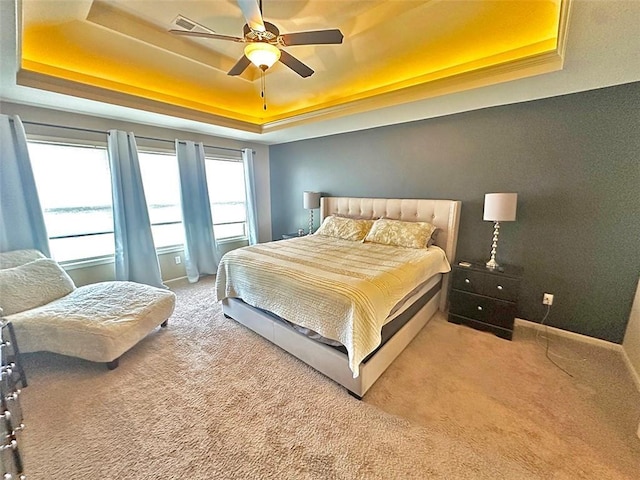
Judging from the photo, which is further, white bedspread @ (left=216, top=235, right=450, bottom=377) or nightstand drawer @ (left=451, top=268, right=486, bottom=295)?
nightstand drawer @ (left=451, top=268, right=486, bottom=295)

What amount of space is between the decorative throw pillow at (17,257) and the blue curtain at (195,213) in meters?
1.67

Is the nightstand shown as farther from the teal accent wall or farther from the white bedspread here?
the teal accent wall

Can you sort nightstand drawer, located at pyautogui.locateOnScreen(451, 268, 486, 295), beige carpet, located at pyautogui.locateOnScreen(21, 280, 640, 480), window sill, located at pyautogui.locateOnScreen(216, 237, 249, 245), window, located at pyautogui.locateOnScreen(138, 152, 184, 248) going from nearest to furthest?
beige carpet, located at pyautogui.locateOnScreen(21, 280, 640, 480) < nightstand drawer, located at pyautogui.locateOnScreen(451, 268, 486, 295) < window, located at pyautogui.locateOnScreen(138, 152, 184, 248) < window sill, located at pyautogui.locateOnScreen(216, 237, 249, 245)

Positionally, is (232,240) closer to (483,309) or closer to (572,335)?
(483,309)

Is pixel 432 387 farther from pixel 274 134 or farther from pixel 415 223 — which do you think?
pixel 274 134

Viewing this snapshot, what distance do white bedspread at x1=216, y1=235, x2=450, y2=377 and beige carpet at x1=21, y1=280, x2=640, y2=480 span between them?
44 cm

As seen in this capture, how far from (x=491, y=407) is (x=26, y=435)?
2.91 m

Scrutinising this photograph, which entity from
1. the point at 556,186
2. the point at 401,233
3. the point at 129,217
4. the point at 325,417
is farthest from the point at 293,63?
the point at 129,217

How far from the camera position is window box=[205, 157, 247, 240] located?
4.57 meters

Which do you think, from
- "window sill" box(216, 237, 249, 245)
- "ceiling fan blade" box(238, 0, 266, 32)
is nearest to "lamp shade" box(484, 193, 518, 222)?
"ceiling fan blade" box(238, 0, 266, 32)

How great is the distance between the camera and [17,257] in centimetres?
256

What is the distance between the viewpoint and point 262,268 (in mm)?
2393

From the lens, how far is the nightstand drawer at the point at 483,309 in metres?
2.50

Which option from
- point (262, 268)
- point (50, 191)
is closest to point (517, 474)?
point (262, 268)
